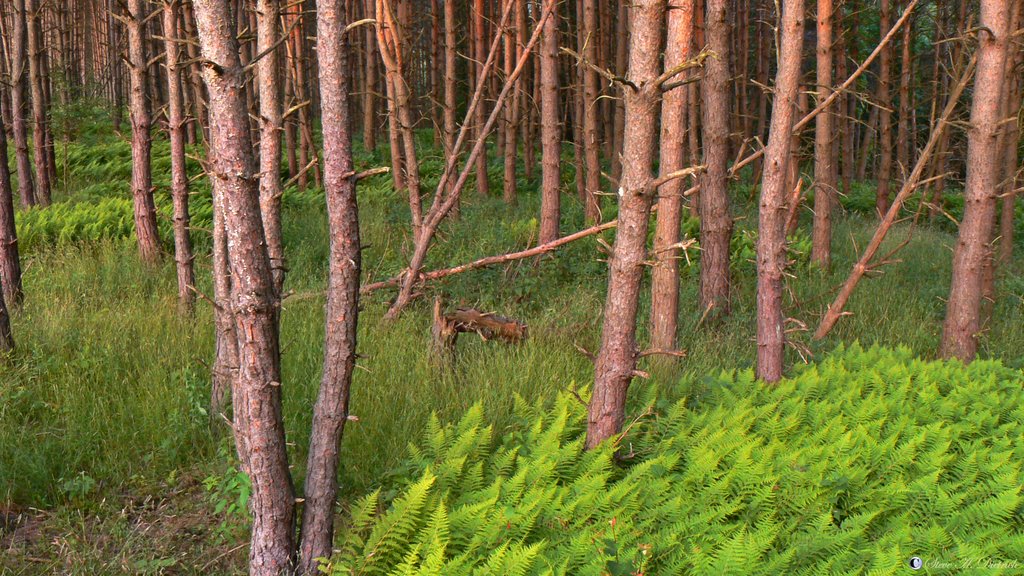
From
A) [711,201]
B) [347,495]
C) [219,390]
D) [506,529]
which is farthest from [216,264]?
[711,201]

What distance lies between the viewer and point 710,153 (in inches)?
319

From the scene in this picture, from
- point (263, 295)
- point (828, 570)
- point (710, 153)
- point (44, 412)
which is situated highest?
point (710, 153)

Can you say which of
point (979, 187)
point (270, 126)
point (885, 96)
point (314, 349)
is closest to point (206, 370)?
point (314, 349)

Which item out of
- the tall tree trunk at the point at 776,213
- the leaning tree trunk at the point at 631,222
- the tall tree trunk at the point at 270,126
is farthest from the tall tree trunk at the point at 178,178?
the tall tree trunk at the point at 776,213

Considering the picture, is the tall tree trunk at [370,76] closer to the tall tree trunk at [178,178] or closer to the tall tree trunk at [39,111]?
the tall tree trunk at [39,111]

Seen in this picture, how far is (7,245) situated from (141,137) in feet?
5.27

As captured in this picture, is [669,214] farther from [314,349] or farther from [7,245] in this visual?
[7,245]

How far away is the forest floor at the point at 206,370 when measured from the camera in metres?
3.96

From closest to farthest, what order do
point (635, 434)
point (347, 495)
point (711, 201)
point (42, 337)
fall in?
point (347, 495) → point (635, 434) → point (42, 337) → point (711, 201)

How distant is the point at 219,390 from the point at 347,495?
4.34 ft

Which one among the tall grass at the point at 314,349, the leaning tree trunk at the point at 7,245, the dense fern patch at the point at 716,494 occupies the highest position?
the leaning tree trunk at the point at 7,245

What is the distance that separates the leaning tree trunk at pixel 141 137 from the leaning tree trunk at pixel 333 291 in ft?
13.8

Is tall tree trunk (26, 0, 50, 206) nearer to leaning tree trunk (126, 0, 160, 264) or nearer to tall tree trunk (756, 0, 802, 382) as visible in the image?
leaning tree trunk (126, 0, 160, 264)

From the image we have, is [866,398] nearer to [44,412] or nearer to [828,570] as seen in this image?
[828,570]
